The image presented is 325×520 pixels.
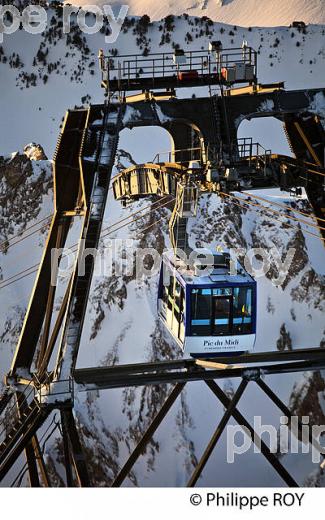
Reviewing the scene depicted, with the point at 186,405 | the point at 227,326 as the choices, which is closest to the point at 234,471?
the point at 186,405

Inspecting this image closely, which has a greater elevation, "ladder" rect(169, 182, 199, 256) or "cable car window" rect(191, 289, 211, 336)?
"ladder" rect(169, 182, 199, 256)

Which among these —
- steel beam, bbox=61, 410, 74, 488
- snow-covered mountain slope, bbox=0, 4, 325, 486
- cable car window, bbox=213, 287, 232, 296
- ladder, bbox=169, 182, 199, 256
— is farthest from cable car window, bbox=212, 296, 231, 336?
snow-covered mountain slope, bbox=0, 4, 325, 486

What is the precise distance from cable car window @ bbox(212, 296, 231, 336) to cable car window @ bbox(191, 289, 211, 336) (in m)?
0.16

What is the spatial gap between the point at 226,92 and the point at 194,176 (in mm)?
4359

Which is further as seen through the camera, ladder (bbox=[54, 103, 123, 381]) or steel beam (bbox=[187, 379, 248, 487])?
steel beam (bbox=[187, 379, 248, 487])

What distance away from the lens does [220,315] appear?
78.9 feet

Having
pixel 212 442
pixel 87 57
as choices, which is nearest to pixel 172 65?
pixel 212 442

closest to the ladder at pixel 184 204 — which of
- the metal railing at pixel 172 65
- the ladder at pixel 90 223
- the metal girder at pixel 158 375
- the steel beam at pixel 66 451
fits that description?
the ladder at pixel 90 223

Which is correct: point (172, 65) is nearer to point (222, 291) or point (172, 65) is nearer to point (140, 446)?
point (222, 291)

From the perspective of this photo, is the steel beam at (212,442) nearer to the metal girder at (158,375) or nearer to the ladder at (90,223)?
the metal girder at (158,375)

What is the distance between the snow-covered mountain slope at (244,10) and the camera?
73938 mm

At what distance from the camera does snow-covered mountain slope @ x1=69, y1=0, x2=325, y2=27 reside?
243 feet

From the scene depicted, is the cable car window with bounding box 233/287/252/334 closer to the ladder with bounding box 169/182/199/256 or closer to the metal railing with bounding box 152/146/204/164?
the ladder with bounding box 169/182/199/256
